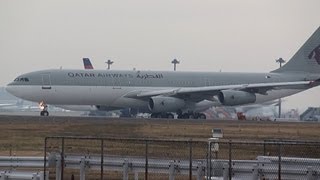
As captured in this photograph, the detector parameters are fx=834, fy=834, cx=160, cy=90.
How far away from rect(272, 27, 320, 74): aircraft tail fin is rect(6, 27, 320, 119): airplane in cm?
113

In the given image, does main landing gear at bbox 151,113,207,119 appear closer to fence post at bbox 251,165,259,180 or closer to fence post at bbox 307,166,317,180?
fence post at bbox 251,165,259,180

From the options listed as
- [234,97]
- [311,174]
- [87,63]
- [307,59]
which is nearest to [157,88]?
[234,97]

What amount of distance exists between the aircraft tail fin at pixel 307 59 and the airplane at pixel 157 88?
1.13m

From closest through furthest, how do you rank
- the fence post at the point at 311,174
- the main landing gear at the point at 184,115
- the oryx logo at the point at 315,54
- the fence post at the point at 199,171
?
the fence post at the point at 311,174, the fence post at the point at 199,171, the main landing gear at the point at 184,115, the oryx logo at the point at 315,54

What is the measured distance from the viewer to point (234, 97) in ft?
244

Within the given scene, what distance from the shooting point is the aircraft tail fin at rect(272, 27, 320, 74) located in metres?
83.2

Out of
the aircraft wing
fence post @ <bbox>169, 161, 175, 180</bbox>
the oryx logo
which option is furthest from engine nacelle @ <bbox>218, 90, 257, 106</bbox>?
fence post @ <bbox>169, 161, 175, 180</bbox>

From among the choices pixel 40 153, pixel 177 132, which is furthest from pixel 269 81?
pixel 40 153

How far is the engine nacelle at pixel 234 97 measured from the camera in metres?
74.4

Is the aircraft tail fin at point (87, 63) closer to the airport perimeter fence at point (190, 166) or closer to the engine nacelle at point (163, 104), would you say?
the engine nacelle at point (163, 104)

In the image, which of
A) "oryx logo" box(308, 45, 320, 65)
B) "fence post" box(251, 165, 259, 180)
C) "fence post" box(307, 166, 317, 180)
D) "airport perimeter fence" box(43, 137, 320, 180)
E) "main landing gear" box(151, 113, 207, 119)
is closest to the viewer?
"fence post" box(307, 166, 317, 180)

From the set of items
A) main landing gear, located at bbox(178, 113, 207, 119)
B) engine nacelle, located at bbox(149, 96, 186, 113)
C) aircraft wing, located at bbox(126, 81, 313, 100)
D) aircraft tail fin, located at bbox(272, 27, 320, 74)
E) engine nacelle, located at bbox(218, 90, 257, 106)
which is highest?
aircraft tail fin, located at bbox(272, 27, 320, 74)

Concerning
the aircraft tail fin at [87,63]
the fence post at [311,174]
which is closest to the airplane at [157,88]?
the aircraft tail fin at [87,63]

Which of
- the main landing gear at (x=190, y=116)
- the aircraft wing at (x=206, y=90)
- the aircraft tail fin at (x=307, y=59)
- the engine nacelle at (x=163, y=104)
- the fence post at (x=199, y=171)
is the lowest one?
the fence post at (x=199, y=171)
